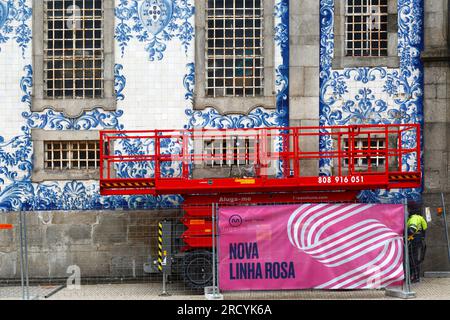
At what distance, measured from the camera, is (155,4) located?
56.1 feet

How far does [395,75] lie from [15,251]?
8622 millimetres

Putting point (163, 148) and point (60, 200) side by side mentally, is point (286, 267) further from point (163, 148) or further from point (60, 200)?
point (60, 200)

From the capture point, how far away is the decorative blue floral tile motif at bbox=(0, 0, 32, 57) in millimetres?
Result: 17078

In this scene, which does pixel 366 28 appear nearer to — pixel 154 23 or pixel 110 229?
pixel 154 23

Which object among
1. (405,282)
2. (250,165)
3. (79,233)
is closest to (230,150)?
(250,165)

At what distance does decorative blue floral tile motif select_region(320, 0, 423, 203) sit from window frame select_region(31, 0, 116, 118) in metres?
4.39

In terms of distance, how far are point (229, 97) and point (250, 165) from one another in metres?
1.62

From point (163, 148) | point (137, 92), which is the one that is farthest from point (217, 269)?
point (137, 92)

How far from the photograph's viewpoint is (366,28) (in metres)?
17.2

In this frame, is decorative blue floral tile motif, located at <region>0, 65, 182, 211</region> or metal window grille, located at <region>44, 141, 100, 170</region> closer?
decorative blue floral tile motif, located at <region>0, 65, 182, 211</region>

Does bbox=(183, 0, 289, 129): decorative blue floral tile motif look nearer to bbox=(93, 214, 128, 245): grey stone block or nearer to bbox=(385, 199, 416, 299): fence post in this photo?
bbox=(93, 214, 128, 245): grey stone block

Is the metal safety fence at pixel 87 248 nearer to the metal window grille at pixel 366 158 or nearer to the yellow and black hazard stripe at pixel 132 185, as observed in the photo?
the yellow and black hazard stripe at pixel 132 185

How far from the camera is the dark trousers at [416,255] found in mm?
15742

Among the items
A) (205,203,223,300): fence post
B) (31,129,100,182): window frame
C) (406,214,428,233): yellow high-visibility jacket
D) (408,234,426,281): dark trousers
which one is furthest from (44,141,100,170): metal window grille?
(408,234,426,281): dark trousers
